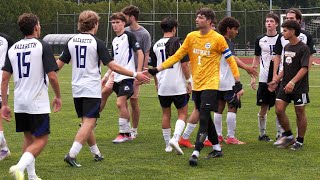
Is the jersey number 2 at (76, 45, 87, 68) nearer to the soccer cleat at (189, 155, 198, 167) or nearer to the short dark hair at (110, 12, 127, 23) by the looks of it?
the soccer cleat at (189, 155, 198, 167)

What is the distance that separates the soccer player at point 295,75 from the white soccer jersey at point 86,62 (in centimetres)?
284

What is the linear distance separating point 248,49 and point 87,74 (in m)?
42.5

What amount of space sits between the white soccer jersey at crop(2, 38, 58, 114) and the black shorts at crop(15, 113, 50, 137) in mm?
56

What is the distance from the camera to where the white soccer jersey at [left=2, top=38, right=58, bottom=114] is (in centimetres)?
786

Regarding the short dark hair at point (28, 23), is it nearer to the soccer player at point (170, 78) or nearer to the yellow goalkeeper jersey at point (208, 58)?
the yellow goalkeeper jersey at point (208, 58)

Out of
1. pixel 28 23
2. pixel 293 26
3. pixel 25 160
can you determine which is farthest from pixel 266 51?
pixel 25 160

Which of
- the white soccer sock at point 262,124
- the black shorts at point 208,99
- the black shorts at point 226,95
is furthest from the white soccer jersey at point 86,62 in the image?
the white soccer sock at point 262,124

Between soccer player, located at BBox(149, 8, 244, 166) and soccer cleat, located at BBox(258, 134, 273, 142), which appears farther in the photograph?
soccer cleat, located at BBox(258, 134, 273, 142)

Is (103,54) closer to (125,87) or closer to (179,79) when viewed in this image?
(179,79)

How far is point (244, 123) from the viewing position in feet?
45.0

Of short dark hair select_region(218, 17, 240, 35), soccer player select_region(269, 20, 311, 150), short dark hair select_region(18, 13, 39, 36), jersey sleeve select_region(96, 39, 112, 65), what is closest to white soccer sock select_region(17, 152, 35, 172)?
short dark hair select_region(18, 13, 39, 36)

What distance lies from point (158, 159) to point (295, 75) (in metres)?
2.36

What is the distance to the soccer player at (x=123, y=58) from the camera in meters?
11.0

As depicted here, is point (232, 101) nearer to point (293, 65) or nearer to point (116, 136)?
point (293, 65)
